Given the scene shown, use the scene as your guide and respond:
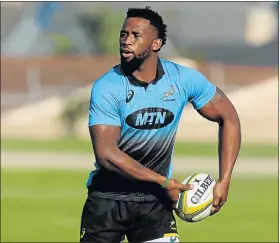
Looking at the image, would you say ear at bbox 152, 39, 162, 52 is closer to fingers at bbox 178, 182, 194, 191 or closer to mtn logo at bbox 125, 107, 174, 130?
mtn logo at bbox 125, 107, 174, 130

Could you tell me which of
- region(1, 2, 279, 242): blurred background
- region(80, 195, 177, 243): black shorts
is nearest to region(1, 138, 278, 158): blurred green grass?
region(1, 2, 279, 242): blurred background

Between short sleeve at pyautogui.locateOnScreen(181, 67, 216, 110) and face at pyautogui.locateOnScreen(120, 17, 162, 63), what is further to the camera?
short sleeve at pyautogui.locateOnScreen(181, 67, 216, 110)

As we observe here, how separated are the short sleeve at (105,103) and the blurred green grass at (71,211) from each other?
745cm

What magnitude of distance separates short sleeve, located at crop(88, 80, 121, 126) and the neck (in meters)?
0.28

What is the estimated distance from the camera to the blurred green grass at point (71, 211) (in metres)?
15.6

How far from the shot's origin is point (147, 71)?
26.0 feet

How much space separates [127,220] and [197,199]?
66cm

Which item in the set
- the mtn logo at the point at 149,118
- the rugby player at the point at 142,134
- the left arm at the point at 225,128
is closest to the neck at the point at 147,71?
the rugby player at the point at 142,134

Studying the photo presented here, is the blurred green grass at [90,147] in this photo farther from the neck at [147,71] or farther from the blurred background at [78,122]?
the neck at [147,71]

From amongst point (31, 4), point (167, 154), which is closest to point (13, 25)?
point (31, 4)

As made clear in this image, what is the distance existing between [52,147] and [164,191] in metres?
28.0

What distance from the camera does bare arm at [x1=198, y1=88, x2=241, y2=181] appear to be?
8.14 m

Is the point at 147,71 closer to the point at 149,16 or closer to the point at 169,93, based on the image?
the point at 169,93

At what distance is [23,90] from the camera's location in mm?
48875
